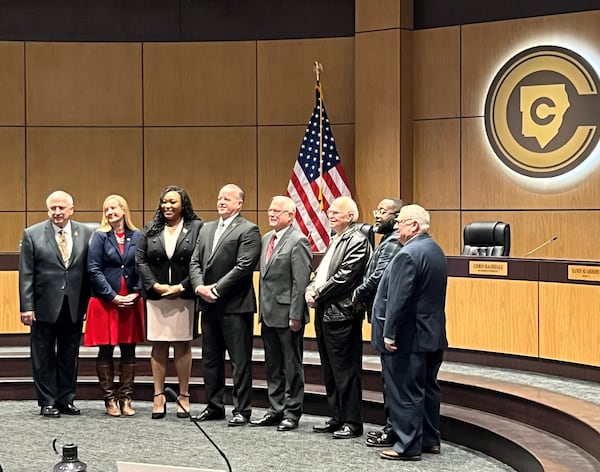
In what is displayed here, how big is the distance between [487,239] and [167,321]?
3.04 m

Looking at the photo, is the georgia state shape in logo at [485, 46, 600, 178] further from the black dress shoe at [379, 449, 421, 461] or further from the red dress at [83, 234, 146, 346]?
the black dress shoe at [379, 449, 421, 461]

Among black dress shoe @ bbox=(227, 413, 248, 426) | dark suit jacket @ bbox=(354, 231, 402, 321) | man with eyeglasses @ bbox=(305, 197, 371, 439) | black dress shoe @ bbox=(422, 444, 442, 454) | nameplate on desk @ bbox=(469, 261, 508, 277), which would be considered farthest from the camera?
nameplate on desk @ bbox=(469, 261, 508, 277)

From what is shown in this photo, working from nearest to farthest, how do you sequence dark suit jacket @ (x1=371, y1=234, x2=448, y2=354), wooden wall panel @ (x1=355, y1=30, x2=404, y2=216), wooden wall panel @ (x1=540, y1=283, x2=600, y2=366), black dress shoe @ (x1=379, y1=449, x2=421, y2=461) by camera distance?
dark suit jacket @ (x1=371, y1=234, x2=448, y2=354), black dress shoe @ (x1=379, y1=449, x2=421, y2=461), wooden wall panel @ (x1=540, y1=283, x2=600, y2=366), wooden wall panel @ (x1=355, y1=30, x2=404, y2=216)

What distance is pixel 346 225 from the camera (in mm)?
5875

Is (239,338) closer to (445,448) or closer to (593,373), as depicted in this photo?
(445,448)

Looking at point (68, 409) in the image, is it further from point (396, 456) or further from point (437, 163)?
point (437, 163)

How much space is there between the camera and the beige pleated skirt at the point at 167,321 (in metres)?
6.31

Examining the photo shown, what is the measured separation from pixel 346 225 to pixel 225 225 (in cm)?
84

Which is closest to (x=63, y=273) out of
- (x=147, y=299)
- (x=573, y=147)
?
(x=147, y=299)

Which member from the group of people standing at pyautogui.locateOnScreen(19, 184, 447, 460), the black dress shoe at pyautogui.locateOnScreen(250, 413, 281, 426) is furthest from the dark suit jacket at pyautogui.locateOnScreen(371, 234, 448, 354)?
the black dress shoe at pyautogui.locateOnScreen(250, 413, 281, 426)

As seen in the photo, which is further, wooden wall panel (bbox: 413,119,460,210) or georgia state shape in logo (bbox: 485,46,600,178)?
wooden wall panel (bbox: 413,119,460,210)

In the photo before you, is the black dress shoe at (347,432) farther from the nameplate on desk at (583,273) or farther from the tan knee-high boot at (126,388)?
the nameplate on desk at (583,273)

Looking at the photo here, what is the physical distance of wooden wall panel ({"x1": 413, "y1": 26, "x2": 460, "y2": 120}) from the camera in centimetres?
971

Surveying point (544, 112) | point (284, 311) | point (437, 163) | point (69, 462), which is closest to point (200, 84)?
point (437, 163)
